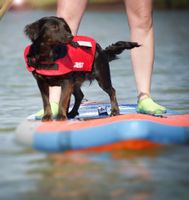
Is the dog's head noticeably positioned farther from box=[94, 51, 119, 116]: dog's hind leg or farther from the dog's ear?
box=[94, 51, 119, 116]: dog's hind leg

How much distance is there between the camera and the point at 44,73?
6461 millimetres

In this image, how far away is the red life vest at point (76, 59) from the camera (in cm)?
650

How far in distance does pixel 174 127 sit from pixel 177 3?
1986 inches

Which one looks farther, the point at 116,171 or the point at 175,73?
the point at 175,73

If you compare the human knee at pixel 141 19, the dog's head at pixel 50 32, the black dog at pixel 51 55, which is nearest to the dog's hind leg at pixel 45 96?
the black dog at pixel 51 55

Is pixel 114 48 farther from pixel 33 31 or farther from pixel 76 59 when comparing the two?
pixel 33 31

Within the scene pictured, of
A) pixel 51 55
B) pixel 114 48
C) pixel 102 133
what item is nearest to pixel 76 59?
pixel 51 55

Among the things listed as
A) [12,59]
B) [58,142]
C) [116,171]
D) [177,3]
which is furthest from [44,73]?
[177,3]

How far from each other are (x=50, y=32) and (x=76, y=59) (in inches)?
14.2

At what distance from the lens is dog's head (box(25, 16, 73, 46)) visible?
6.39m

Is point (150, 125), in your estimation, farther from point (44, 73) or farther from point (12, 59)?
point (12, 59)

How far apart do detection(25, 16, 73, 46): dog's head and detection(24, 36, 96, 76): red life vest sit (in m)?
0.17

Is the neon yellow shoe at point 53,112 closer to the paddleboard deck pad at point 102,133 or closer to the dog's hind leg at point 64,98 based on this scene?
the dog's hind leg at point 64,98

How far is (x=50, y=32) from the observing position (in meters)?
6.42
